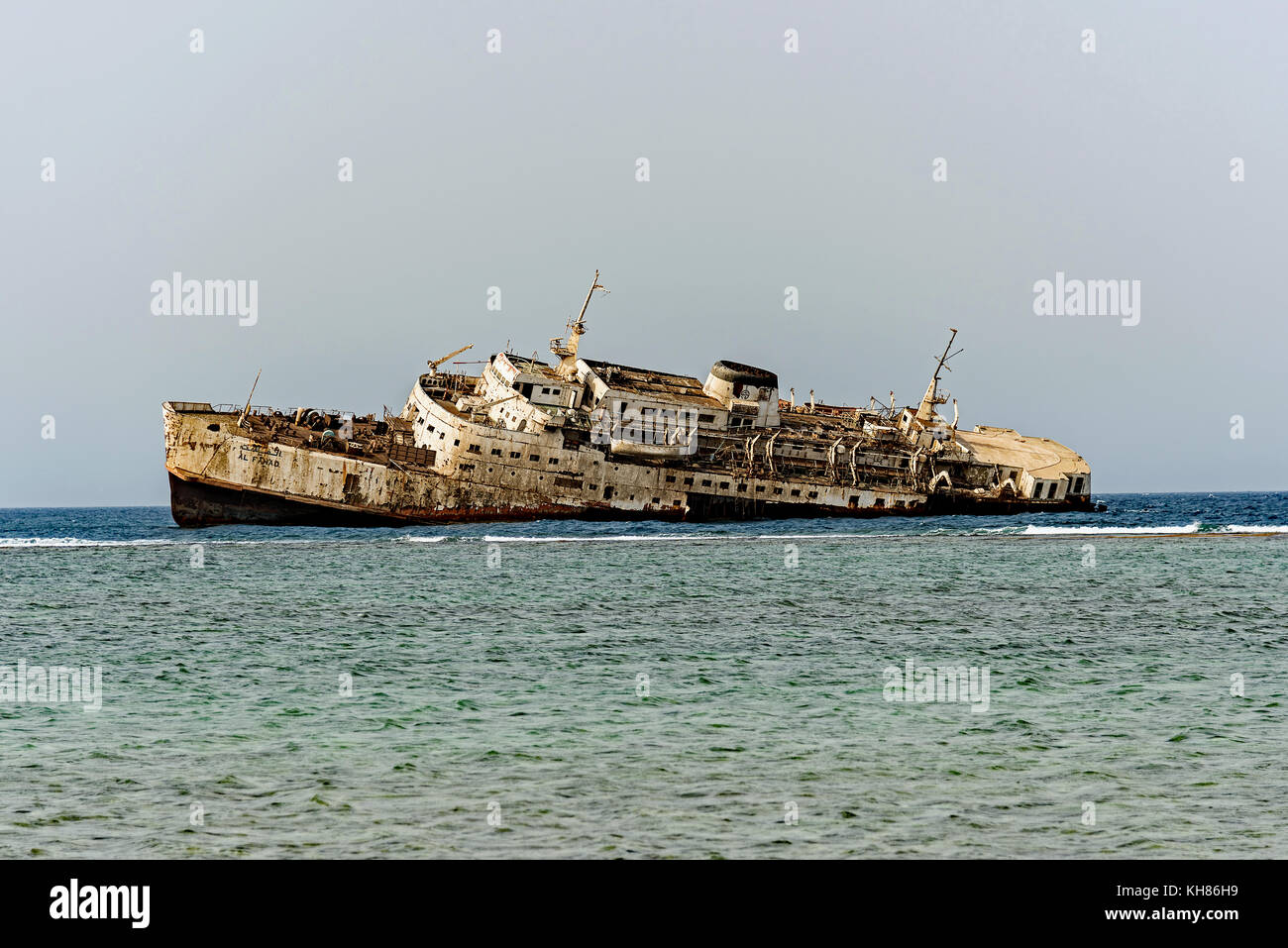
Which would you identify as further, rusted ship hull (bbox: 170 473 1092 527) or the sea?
rusted ship hull (bbox: 170 473 1092 527)

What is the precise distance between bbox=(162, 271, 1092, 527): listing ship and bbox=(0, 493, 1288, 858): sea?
27.9 meters

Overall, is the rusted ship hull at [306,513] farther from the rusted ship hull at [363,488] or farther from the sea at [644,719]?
the sea at [644,719]

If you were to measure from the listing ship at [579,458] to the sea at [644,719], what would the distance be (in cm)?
2790

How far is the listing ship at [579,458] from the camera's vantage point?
66.1 metres

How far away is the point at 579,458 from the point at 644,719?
54.4 metres

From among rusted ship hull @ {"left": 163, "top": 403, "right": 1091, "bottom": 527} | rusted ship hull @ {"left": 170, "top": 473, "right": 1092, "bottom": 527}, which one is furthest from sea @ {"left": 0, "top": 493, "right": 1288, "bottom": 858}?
rusted ship hull @ {"left": 170, "top": 473, "right": 1092, "bottom": 527}

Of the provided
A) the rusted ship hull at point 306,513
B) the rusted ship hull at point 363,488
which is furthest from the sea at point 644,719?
the rusted ship hull at point 306,513

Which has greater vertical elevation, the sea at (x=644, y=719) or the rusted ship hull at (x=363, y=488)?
the rusted ship hull at (x=363, y=488)

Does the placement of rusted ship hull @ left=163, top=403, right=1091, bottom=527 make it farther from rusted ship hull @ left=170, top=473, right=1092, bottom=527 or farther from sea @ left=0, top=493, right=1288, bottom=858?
sea @ left=0, top=493, right=1288, bottom=858

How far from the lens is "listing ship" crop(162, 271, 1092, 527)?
66062 millimetres

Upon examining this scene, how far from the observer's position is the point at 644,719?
623 inches

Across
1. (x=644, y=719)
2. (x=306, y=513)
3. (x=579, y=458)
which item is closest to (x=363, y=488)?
(x=306, y=513)
